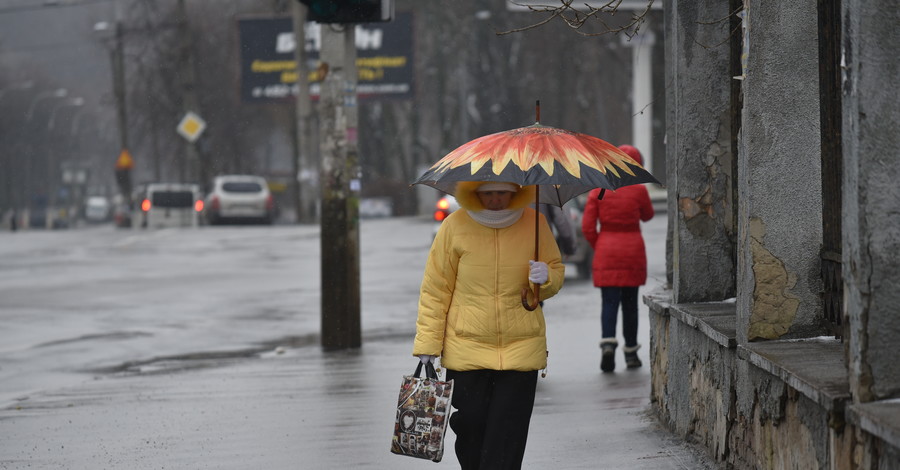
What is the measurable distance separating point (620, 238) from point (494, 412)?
4.47m

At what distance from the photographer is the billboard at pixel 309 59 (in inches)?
1834

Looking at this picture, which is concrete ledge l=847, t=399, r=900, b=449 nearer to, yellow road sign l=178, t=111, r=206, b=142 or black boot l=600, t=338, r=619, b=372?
black boot l=600, t=338, r=619, b=372

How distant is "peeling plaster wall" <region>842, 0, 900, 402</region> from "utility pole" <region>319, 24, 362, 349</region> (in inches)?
315

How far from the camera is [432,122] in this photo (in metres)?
63.2

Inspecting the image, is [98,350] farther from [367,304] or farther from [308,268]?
[308,268]

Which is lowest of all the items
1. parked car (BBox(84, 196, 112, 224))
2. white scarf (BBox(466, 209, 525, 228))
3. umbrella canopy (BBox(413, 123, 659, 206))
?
parked car (BBox(84, 196, 112, 224))

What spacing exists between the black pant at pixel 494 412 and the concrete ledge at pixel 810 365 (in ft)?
3.15

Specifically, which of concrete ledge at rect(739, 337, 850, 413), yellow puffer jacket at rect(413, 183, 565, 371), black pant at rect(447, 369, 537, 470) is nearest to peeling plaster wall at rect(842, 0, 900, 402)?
concrete ledge at rect(739, 337, 850, 413)

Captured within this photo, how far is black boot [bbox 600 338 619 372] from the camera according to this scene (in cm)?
1045

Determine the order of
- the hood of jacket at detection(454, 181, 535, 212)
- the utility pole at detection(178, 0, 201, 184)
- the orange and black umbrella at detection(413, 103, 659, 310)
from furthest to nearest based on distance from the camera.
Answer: the utility pole at detection(178, 0, 201, 184) → the hood of jacket at detection(454, 181, 535, 212) → the orange and black umbrella at detection(413, 103, 659, 310)

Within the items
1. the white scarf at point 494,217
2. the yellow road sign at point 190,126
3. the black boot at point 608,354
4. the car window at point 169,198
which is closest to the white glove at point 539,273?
the white scarf at point 494,217

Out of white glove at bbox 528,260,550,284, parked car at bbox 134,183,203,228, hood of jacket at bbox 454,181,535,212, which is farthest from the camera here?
parked car at bbox 134,183,203,228

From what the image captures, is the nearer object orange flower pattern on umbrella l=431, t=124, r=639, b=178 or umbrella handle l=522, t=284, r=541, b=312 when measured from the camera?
orange flower pattern on umbrella l=431, t=124, r=639, b=178

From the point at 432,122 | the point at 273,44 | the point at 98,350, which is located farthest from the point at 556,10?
the point at 432,122
